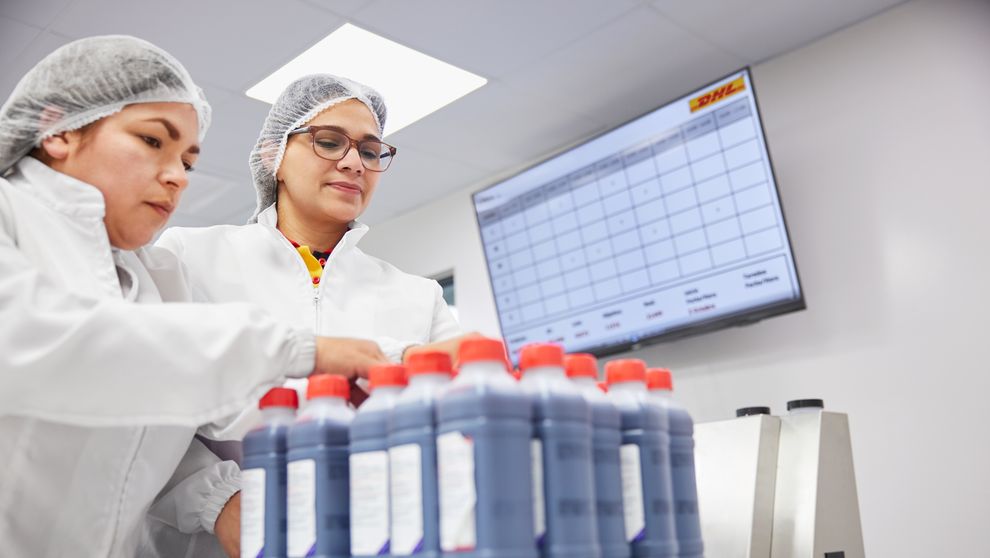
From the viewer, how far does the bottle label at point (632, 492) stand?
33.7 inches

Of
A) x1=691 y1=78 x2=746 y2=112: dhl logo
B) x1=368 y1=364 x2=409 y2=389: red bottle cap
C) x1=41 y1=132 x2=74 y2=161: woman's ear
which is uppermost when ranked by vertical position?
x1=691 y1=78 x2=746 y2=112: dhl logo

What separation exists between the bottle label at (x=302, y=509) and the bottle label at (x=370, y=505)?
2.2 inches

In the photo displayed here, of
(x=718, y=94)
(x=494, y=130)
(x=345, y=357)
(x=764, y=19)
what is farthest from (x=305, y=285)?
(x=494, y=130)

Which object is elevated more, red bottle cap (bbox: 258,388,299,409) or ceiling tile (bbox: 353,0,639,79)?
ceiling tile (bbox: 353,0,639,79)

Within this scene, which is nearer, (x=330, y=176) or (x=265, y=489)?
(x=265, y=489)

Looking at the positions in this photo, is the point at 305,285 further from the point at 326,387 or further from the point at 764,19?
the point at 764,19

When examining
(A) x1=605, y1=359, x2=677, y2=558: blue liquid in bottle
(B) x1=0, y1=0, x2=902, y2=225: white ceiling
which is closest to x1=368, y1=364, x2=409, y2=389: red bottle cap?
(A) x1=605, y1=359, x2=677, y2=558: blue liquid in bottle

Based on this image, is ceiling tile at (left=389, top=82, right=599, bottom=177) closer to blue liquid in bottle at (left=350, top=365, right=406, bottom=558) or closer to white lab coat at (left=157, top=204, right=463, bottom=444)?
white lab coat at (left=157, top=204, right=463, bottom=444)

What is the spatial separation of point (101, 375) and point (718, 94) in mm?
2449

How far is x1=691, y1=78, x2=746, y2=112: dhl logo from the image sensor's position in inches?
111

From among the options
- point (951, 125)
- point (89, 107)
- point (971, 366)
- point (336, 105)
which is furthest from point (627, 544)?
point (951, 125)

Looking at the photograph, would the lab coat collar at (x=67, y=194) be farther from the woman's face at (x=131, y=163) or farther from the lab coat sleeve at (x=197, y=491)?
the lab coat sleeve at (x=197, y=491)

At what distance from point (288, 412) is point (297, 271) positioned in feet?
2.03

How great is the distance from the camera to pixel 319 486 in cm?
87
